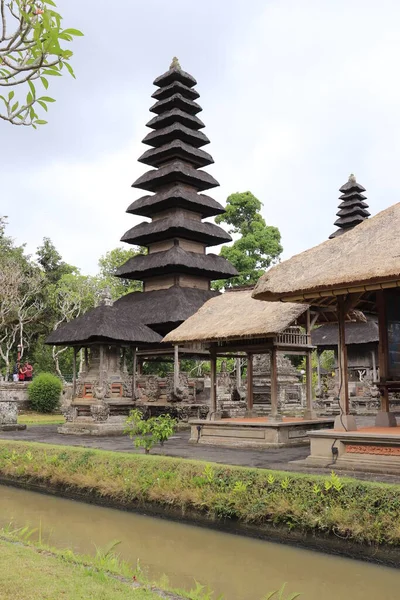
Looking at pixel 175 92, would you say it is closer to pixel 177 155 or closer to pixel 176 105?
pixel 176 105

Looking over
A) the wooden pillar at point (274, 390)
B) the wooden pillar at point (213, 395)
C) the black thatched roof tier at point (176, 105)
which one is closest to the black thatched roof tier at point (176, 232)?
the black thatched roof tier at point (176, 105)

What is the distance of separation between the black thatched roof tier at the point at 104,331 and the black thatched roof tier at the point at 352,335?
13.3 meters

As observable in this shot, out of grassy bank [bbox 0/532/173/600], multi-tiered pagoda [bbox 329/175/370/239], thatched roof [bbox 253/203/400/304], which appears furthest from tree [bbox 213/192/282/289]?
grassy bank [bbox 0/532/173/600]

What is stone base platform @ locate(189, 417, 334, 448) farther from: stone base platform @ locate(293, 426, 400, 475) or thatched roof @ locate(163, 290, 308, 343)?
stone base platform @ locate(293, 426, 400, 475)

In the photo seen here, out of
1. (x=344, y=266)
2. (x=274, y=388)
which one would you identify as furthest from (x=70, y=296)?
(x=344, y=266)

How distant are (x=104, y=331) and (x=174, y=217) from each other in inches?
348

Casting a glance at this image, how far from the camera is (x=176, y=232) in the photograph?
27.3 metres

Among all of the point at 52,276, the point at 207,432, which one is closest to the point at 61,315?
the point at 52,276

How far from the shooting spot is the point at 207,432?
16203 mm

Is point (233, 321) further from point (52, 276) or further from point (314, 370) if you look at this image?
A: point (314, 370)

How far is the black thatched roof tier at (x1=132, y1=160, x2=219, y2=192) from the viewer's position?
28.1 meters

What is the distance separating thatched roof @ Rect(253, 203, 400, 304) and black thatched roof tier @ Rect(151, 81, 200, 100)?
20598 millimetres

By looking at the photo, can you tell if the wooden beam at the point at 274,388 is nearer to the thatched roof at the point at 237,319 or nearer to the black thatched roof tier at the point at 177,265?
the thatched roof at the point at 237,319

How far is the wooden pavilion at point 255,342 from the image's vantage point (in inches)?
592
